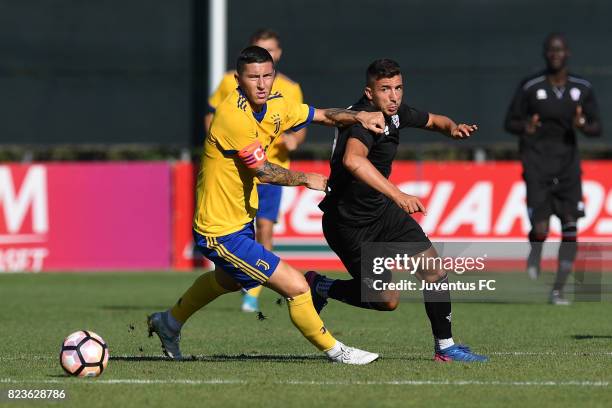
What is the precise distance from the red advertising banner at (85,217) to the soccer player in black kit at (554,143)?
20.9ft

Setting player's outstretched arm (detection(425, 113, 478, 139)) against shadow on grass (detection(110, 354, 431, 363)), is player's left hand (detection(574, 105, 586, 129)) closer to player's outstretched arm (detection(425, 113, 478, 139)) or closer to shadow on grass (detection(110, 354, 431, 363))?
player's outstretched arm (detection(425, 113, 478, 139))

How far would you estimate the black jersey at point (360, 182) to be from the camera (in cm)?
909

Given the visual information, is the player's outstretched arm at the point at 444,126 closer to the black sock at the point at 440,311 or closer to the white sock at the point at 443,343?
the black sock at the point at 440,311

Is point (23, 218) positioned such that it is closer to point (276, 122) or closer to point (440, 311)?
point (276, 122)

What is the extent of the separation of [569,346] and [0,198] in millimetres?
10525

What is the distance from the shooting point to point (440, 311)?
8867 mm

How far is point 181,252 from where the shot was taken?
1917 centimetres

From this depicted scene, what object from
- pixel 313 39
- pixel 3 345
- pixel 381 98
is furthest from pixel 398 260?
pixel 313 39

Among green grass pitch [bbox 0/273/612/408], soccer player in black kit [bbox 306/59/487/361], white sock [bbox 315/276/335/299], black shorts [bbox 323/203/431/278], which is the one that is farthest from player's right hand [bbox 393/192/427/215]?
white sock [bbox 315/276/335/299]

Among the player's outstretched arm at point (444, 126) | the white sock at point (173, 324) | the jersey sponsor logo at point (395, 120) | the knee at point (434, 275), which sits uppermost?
the jersey sponsor logo at point (395, 120)

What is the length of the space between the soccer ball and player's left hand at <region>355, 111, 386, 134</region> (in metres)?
2.25

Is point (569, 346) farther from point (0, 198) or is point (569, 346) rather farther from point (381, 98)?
point (0, 198)

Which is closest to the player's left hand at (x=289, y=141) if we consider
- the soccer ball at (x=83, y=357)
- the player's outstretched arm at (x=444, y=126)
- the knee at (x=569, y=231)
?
the player's outstretched arm at (x=444, y=126)

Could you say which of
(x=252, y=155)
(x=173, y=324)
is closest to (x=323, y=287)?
(x=173, y=324)
